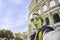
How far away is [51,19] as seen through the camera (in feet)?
89.3

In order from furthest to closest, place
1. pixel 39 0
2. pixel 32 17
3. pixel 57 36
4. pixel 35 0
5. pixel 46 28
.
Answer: pixel 35 0 < pixel 39 0 < pixel 32 17 < pixel 46 28 < pixel 57 36

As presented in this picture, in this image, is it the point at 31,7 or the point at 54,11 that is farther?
the point at 31,7

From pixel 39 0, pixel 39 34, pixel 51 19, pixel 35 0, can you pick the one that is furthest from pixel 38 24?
pixel 35 0

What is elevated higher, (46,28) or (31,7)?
(31,7)

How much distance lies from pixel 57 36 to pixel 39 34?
59cm

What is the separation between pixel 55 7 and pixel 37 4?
833cm

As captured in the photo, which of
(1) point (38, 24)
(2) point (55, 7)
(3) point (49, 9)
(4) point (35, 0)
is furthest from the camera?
(4) point (35, 0)

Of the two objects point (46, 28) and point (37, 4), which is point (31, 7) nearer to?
point (37, 4)

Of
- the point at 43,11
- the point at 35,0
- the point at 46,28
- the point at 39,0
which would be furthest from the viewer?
the point at 35,0

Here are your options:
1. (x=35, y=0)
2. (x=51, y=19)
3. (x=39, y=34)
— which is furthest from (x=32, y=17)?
(x=35, y=0)

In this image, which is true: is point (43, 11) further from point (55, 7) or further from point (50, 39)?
point (50, 39)

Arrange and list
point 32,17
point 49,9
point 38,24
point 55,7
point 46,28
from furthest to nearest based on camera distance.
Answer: point 49,9, point 55,7, point 32,17, point 38,24, point 46,28

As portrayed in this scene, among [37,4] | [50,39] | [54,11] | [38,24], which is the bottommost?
[50,39]

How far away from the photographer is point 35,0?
34406 millimetres
